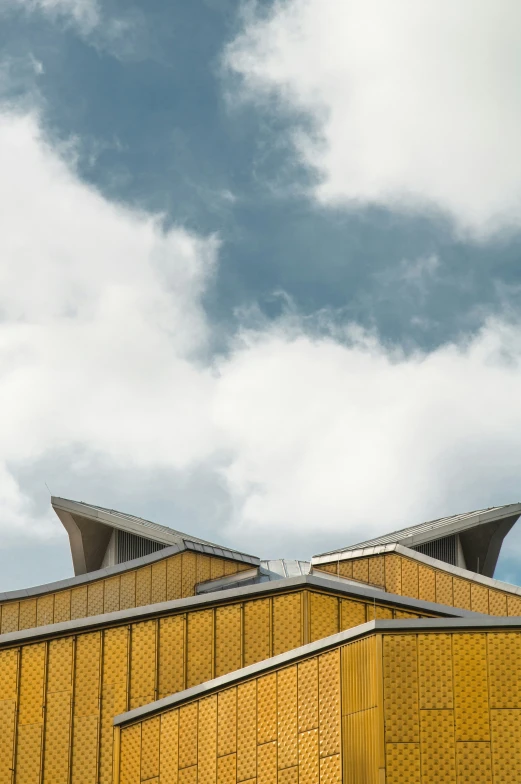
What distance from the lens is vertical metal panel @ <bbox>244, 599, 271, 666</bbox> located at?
36.1 metres

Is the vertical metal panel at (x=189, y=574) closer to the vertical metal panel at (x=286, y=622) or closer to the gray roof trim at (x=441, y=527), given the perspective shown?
the gray roof trim at (x=441, y=527)

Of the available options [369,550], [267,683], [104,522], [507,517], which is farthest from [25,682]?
[507,517]

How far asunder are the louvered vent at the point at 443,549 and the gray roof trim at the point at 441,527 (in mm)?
520

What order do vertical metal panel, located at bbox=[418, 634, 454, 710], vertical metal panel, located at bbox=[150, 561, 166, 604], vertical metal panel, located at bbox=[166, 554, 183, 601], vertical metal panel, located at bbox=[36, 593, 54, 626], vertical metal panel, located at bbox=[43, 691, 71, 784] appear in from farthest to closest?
vertical metal panel, located at bbox=[166, 554, 183, 601] → vertical metal panel, located at bbox=[150, 561, 166, 604] → vertical metal panel, located at bbox=[36, 593, 54, 626] → vertical metal panel, located at bbox=[43, 691, 71, 784] → vertical metal panel, located at bbox=[418, 634, 454, 710]

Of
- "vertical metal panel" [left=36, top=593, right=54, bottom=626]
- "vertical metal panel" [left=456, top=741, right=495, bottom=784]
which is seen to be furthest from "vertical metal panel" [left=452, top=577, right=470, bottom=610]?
"vertical metal panel" [left=456, top=741, right=495, bottom=784]

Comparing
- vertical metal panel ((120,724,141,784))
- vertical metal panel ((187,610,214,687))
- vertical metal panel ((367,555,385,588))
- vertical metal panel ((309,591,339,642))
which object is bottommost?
vertical metal panel ((120,724,141,784))

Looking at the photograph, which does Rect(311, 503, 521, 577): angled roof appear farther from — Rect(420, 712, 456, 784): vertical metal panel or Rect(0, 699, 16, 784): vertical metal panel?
Rect(420, 712, 456, 784): vertical metal panel

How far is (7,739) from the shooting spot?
1406 inches

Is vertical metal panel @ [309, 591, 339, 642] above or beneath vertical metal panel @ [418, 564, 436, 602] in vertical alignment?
beneath

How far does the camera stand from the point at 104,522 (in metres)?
61.0

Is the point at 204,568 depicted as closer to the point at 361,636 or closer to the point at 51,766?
the point at 51,766

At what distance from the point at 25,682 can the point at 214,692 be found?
7.39 meters

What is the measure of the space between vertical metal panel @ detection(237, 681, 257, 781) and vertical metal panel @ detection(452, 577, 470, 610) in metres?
21.0

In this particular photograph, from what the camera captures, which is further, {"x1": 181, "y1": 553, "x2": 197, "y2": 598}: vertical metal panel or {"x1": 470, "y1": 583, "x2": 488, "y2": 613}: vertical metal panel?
{"x1": 181, "y1": 553, "x2": 197, "y2": 598}: vertical metal panel
